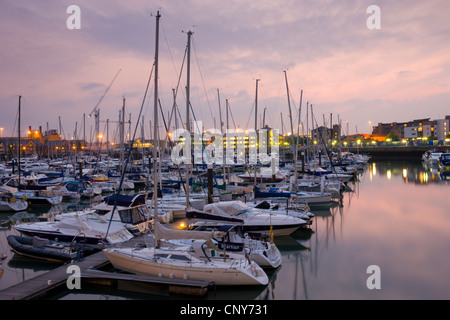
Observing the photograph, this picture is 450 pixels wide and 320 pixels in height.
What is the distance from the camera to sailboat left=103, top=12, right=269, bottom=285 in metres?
12.5

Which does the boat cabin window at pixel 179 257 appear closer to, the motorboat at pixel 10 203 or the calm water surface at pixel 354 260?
the calm water surface at pixel 354 260

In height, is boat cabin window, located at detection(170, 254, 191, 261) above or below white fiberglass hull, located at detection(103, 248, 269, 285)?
above

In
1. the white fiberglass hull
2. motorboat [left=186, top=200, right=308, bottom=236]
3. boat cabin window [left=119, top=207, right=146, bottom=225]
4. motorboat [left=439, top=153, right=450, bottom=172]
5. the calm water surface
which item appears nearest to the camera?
the white fiberglass hull

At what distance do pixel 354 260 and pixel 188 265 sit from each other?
8.51m

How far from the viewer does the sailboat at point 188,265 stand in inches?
490

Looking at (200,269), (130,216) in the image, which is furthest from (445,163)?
(200,269)

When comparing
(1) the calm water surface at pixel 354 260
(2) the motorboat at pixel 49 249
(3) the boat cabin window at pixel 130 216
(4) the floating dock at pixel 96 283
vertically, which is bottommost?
(1) the calm water surface at pixel 354 260

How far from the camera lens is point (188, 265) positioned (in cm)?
1255

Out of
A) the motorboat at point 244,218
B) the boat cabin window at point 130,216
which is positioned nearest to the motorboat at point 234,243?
the motorboat at point 244,218

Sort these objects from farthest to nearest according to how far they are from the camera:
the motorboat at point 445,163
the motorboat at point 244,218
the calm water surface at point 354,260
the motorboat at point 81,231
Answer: the motorboat at point 445,163 < the motorboat at point 244,218 < the motorboat at point 81,231 < the calm water surface at point 354,260

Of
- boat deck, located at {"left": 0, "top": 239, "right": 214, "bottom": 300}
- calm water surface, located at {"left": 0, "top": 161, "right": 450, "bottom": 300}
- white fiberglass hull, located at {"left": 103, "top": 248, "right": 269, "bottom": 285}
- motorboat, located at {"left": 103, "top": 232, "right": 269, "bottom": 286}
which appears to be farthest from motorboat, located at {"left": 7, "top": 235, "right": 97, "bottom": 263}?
white fiberglass hull, located at {"left": 103, "top": 248, "right": 269, "bottom": 285}

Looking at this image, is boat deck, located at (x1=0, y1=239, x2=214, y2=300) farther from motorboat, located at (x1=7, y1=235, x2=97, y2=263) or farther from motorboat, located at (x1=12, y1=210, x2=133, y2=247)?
motorboat, located at (x1=12, y1=210, x2=133, y2=247)

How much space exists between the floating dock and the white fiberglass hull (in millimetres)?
356

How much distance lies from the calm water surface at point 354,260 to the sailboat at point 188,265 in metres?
0.55
